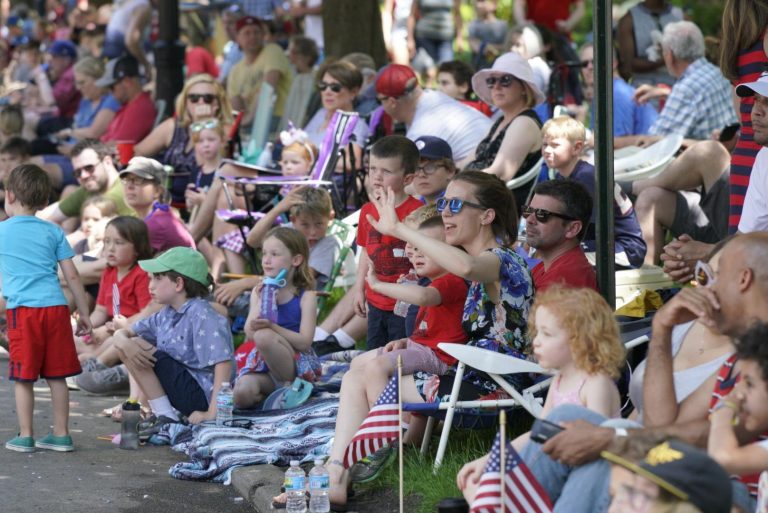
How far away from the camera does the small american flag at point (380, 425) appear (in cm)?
549

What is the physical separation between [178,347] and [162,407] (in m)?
0.36

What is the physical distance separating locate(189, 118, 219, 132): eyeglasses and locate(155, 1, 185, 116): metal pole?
9.08 ft

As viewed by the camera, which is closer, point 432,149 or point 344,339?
point 432,149

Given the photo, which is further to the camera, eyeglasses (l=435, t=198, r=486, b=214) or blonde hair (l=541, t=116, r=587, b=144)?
blonde hair (l=541, t=116, r=587, b=144)

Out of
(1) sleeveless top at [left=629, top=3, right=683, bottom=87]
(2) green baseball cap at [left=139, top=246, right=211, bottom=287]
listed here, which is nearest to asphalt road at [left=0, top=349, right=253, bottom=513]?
(2) green baseball cap at [left=139, top=246, right=211, bottom=287]

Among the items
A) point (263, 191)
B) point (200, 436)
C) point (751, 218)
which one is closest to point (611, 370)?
point (751, 218)

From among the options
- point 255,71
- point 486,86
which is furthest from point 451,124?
point 255,71

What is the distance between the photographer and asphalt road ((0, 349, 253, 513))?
19.8ft

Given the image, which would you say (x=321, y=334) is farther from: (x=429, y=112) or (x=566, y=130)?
(x=566, y=130)

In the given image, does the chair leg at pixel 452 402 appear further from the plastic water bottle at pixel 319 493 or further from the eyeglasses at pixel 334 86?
the eyeglasses at pixel 334 86

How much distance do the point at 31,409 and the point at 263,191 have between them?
3230 mm

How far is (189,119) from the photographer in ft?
38.3

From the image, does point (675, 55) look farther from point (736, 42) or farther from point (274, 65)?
point (274, 65)

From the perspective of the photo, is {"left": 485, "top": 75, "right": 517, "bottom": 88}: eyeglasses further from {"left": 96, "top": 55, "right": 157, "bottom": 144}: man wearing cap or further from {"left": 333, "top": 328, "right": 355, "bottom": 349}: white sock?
{"left": 96, "top": 55, "right": 157, "bottom": 144}: man wearing cap
